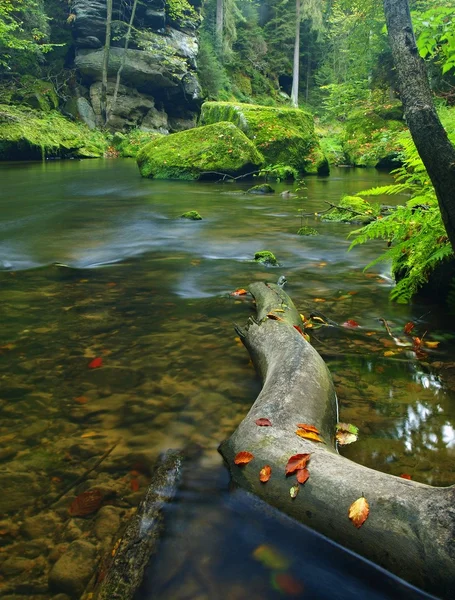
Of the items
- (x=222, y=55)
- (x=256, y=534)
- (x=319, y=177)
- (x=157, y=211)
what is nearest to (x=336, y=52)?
(x=222, y=55)

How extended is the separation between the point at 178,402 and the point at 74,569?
Result: 1.25 meters

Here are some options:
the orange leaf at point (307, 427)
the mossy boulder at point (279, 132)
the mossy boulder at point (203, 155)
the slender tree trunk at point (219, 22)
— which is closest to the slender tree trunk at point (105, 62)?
the slender tree trunk at point (219, 22)

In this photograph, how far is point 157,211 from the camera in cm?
1068

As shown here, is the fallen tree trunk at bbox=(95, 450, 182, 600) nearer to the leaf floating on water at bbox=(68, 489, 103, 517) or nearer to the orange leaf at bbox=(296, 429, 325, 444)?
the leaf floating on water at bbox=(68, 489, 103, 517)

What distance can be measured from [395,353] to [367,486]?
1.99 m

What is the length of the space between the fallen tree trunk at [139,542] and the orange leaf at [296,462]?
576 millimetres

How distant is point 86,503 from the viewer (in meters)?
2.12

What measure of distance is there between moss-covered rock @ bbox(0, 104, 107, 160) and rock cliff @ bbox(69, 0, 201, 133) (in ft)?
16.7

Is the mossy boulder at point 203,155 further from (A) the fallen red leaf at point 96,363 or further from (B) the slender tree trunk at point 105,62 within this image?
(B) the slender tree trunk at point 105,62

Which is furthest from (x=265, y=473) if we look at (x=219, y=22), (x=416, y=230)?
(x=219, y=22)

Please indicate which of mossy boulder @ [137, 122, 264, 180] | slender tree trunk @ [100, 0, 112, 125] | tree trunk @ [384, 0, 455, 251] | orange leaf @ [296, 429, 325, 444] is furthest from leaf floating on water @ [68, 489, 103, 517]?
slender tree trunk @ [100, 0, 112, 125]

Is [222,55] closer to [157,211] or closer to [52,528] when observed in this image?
[157,211]

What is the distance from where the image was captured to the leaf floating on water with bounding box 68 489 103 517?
2.07m

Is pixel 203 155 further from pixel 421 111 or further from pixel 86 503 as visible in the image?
pixel 86 503
